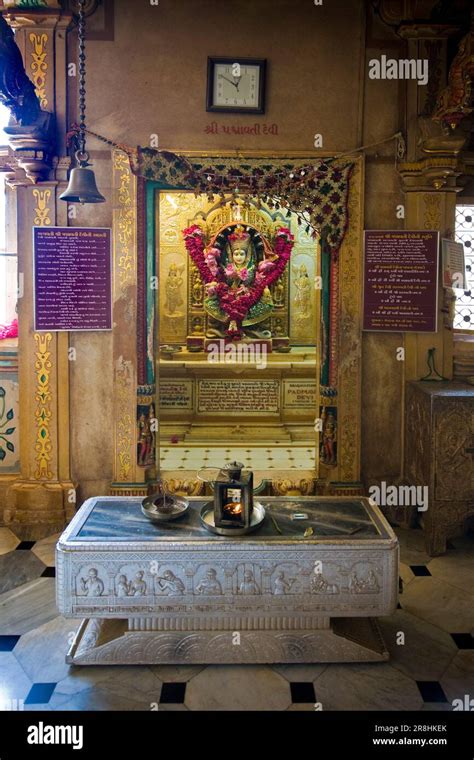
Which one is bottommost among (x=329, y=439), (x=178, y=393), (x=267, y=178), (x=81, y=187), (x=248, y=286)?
(x=329, y=439)

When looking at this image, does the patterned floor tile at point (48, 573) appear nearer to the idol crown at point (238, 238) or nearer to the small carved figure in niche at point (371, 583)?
the small carved figure in niche at point (371, 583)

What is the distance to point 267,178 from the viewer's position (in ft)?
17.1

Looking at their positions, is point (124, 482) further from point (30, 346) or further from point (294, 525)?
point (294, 525)

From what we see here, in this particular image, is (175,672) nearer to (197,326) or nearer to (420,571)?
(420,571)

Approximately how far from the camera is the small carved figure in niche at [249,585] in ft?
11.2

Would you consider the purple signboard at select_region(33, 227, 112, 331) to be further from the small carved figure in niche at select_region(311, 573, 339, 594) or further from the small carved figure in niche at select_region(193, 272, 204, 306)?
the small carved figure in niche at select_region(193, 272, 204, 306)

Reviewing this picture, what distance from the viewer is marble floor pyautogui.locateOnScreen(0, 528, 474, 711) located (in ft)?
10.3

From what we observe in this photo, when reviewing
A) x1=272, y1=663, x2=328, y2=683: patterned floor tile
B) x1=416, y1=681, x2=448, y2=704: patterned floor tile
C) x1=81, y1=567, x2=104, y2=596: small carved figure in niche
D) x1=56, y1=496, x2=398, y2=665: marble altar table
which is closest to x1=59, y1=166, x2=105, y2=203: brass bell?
x1=56, y1=496, x2=398, y2=665: marble altar table

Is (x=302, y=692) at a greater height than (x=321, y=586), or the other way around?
(x=321, y=586)

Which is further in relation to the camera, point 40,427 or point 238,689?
point 40,427

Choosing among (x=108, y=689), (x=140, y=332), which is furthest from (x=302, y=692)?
(x=140, y=332)

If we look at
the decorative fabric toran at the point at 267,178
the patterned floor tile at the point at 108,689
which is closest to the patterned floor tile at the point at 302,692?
the patterned floor tile at the point at 108,689

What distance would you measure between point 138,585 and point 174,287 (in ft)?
21.1
